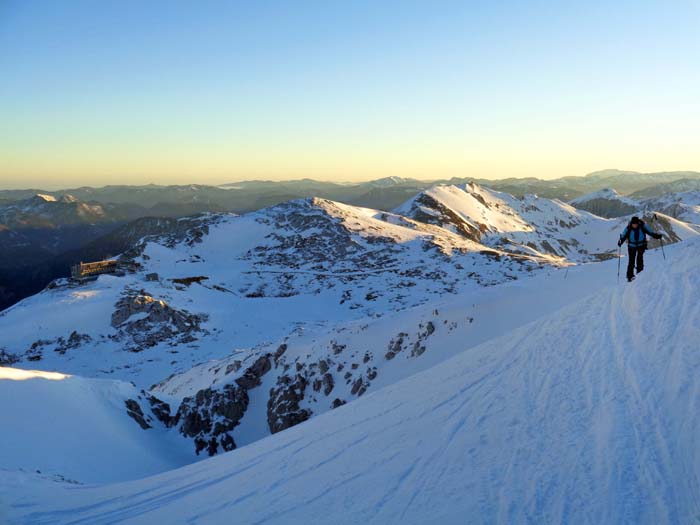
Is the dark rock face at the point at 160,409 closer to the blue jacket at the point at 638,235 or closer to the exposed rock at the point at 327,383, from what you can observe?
the exposed rock at the point at 327,383

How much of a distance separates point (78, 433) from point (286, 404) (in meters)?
12.2

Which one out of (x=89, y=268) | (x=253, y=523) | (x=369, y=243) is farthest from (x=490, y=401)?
(x=369, y=243)

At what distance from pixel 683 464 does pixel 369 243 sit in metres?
95.6

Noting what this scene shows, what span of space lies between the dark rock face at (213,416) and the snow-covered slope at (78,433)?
3.49 feet

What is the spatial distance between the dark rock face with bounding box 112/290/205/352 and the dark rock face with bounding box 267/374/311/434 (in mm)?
29031

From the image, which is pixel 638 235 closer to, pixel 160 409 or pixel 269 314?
pixel 160 409

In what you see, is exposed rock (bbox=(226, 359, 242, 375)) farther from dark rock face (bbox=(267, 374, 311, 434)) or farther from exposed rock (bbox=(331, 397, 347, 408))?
exposed rock (bbox=(331, 397, 347, 408))

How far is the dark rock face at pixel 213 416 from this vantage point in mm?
27641

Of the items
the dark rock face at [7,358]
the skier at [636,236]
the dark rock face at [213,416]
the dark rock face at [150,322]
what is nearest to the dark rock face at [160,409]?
the dark rock face at [213,416]

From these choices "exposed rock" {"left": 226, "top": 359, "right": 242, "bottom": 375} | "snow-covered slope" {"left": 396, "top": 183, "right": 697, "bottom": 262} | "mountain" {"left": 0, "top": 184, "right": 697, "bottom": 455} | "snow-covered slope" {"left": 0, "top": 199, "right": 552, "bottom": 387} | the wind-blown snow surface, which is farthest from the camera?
"snow-covered slope" {"left": 396, "top": 183, "right": 697, "bottom": 262}

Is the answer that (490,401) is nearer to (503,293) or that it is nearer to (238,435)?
(503,293)

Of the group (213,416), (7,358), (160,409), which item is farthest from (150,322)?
(213,416)

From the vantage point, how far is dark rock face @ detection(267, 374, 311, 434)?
1073 inches

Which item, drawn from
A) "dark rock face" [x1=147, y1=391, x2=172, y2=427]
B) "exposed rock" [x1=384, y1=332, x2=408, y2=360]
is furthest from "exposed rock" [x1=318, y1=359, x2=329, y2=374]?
"dark rock face" [x1=147, y1=391, x2=172, y2=427]
